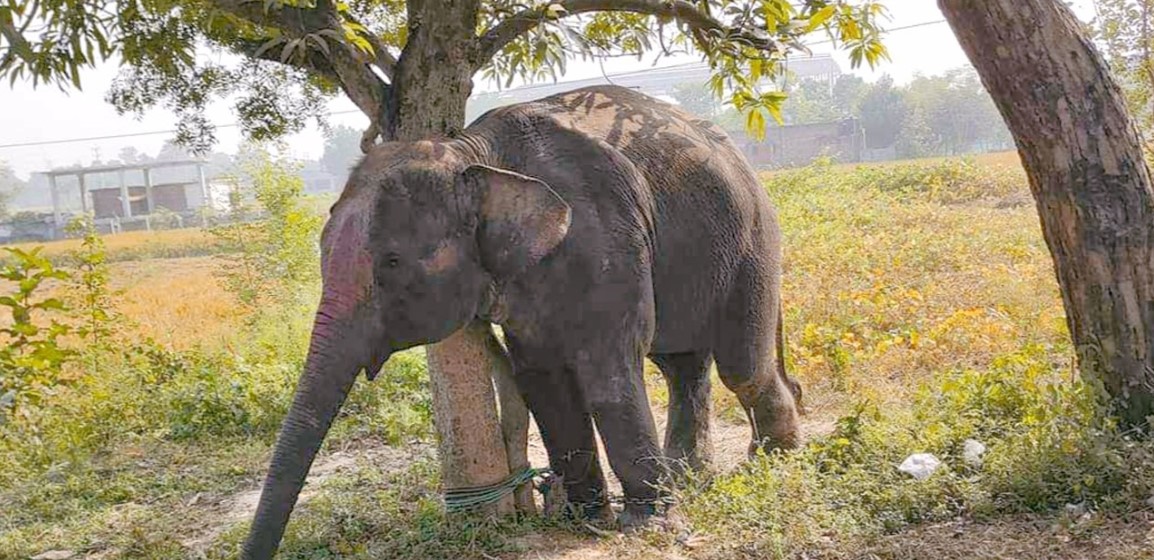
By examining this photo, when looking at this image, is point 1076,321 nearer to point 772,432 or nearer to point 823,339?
point 772,432

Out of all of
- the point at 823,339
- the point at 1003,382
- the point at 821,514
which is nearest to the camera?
the point at 821,514

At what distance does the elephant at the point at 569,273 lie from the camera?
4004 mm

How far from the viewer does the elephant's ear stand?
13.9 feet

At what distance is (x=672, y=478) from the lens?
15.6 ft

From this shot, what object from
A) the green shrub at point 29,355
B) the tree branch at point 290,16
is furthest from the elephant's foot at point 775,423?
the green shrub at point 29,355

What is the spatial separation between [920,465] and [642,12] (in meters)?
2.51

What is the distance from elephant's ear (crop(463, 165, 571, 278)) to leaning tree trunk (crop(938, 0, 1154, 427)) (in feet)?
6.77

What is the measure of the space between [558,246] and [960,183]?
1747cm

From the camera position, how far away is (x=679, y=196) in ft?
16.1

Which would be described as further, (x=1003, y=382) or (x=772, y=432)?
(x=772, y=432)

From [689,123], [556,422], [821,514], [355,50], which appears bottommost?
[821,514]

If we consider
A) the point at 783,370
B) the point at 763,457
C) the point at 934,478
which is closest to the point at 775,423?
the point at 783,370

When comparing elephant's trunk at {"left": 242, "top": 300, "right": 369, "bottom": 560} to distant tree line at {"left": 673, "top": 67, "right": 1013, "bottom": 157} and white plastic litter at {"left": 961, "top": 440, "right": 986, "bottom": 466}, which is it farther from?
distant tree line at {"left": 673, "top": 67, "right": 1013, "bottom": 157}

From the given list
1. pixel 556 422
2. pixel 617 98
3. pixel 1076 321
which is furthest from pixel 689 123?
pixel 1076 321
